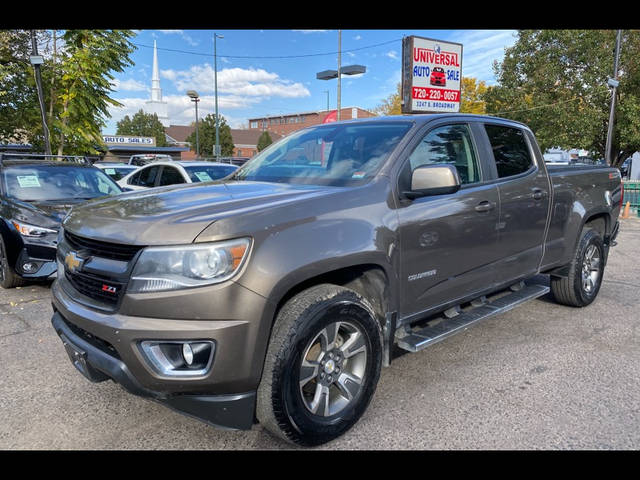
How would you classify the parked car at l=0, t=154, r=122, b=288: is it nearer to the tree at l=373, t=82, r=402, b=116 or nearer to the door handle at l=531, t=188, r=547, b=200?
the door handle at l=531, t=188, r=547, b=200

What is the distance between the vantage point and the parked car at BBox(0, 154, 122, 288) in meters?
5.39

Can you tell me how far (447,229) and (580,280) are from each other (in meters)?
2.58

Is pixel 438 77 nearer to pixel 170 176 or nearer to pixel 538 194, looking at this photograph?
pixel 170 176

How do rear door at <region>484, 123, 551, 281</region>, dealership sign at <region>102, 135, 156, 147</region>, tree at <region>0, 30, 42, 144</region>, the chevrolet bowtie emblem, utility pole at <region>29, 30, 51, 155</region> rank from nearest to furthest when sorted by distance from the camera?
the chevrolet bowtie emblem < rear door at <region>484, 123, 551, 281</region> < utility pole at <region>29, 30, 51, 155</region> < tree at <region>0, 30, 42, 144</region> < dealership sign at <region>102, 135, 156, 147</region>

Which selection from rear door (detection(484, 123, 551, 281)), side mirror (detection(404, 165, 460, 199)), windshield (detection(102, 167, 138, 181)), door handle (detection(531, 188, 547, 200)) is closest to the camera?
side mirror (detection(404, 165, 460, 199))

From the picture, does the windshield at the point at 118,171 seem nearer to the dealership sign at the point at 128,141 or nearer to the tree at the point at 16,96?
the tree at the point at 16,96

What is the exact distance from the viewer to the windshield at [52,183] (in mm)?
6148

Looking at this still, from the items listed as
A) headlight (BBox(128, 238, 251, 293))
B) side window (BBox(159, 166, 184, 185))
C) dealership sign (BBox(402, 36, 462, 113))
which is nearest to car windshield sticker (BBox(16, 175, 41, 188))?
side window (BBox(159, 166, 184, 185))

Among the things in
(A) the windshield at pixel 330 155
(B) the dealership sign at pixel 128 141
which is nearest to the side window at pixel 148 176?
(A) the windshield at pixel 330 155

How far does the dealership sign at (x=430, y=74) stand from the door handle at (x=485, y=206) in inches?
457

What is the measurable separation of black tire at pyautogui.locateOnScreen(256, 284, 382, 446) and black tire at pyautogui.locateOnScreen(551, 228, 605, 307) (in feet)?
10.0
